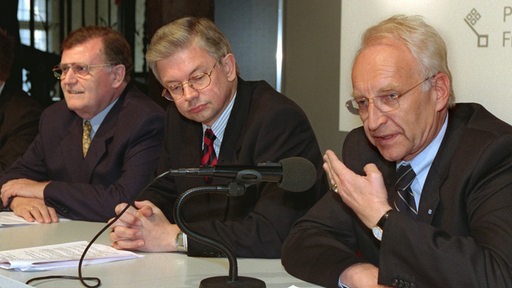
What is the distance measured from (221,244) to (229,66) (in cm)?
119

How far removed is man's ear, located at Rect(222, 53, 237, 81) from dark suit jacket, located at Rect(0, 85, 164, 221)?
0.70 metres

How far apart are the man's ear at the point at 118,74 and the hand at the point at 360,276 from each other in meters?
2.06

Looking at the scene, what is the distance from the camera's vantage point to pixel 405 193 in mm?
2557

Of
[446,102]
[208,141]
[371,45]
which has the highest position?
[371,45]

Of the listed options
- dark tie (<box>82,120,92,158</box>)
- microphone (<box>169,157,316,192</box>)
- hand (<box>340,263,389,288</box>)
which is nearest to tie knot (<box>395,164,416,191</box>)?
hand (<box>340,263,389,288</box>)

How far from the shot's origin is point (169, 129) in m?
3.58

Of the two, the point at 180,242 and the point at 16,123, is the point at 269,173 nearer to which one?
the point at 180,242

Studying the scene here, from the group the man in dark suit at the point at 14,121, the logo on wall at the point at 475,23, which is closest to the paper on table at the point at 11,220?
the man in dark suit at the point at 14,121

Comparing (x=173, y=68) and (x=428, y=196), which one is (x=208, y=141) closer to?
(x=173, y=68)

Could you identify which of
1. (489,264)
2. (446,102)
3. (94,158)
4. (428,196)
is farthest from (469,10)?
(94,158)

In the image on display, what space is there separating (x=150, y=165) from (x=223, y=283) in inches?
61.4

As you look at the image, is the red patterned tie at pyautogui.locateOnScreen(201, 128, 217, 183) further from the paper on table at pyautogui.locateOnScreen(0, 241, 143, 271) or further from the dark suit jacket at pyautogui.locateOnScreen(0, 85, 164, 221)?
the paper on table at pyautogui.locateOnScreen(0, 241, 143, 271)

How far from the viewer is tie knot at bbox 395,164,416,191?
8.36ft

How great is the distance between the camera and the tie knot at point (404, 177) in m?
2.55
